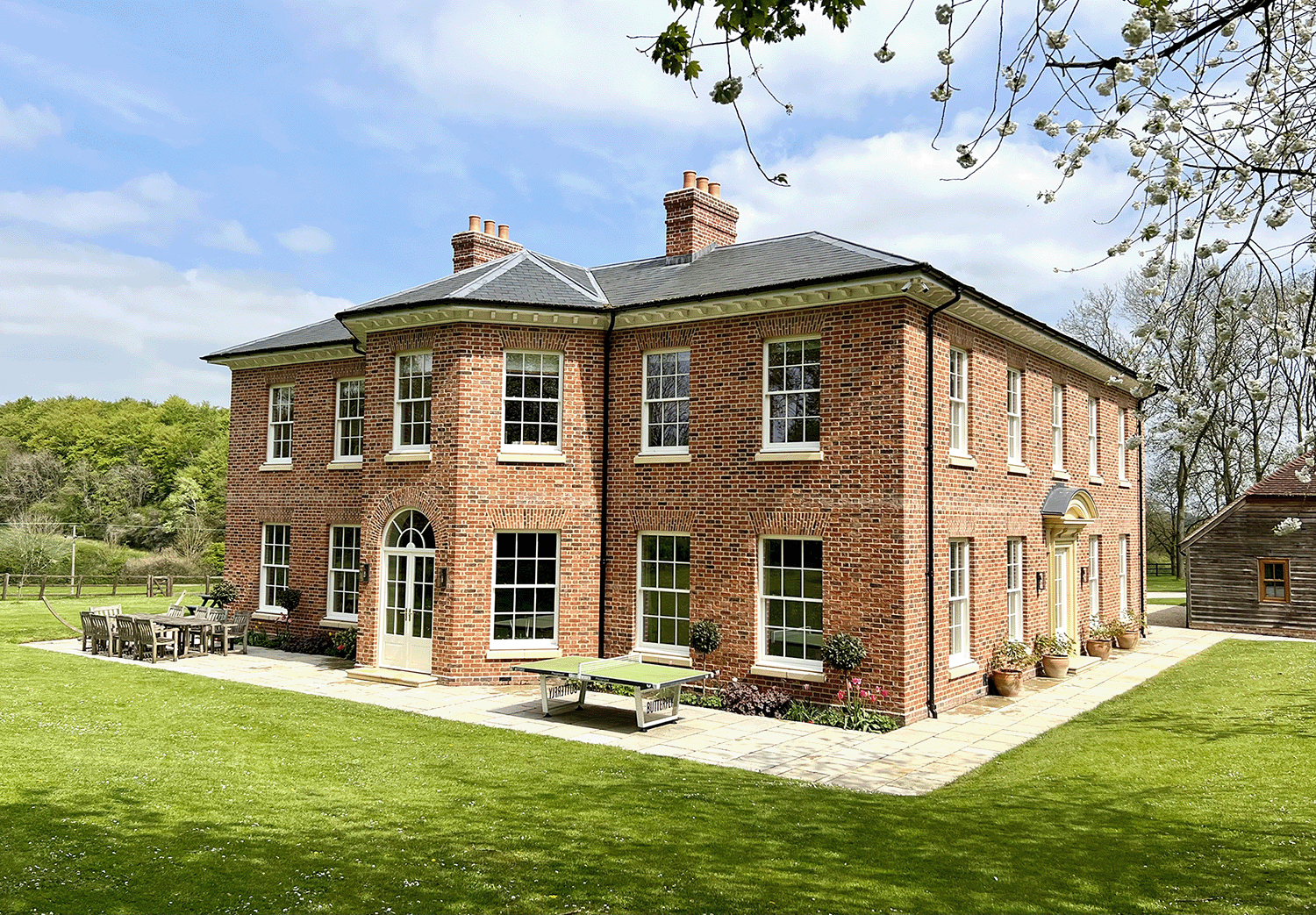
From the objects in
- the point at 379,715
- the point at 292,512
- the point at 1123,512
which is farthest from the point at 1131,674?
the point at 292,512

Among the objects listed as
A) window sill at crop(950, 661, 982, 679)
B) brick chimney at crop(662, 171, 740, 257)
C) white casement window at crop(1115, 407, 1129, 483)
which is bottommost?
window sill at crop(950, 661, 982, 679)

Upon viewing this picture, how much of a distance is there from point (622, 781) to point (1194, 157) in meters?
7.93

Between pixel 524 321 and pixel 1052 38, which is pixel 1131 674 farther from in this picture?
pixel 1052 38

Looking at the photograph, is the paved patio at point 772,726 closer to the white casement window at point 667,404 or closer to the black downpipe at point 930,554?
the black downpipe at point 930,554

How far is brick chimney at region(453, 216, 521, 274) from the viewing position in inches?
861

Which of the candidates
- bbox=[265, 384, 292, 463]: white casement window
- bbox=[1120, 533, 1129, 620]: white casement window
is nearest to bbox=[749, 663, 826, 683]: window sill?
bbox=[265, 384, 292, 463]: white casement window

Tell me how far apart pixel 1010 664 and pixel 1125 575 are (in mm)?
10459

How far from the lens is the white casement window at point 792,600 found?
1435cm

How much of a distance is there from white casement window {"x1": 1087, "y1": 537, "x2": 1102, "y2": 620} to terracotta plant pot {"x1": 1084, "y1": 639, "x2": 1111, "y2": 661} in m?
1.49

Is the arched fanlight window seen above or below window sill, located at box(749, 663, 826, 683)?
above

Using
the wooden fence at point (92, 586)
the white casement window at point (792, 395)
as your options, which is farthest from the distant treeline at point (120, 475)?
the white casement window at point (792, 395)

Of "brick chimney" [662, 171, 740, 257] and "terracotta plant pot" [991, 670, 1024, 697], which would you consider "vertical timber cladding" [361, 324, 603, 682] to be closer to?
"brick chimney" [662, 171, 740, 257]

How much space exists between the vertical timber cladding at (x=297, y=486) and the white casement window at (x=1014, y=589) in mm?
13629

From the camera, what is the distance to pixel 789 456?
1462 centimetres
